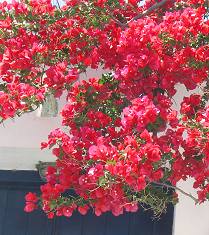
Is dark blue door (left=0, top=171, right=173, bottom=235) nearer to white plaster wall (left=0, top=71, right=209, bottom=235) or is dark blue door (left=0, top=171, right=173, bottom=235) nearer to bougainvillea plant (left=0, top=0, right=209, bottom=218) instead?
white plaster wall (left=0, top=71, right=209, bottom=235)

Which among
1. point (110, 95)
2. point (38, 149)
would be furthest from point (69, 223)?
point (110, 95)

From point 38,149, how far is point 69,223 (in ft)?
2.56

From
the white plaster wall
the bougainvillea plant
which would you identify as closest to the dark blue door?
the white plaster wall

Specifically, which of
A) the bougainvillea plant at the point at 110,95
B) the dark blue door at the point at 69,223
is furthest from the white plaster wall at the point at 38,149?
the bougainvillea plant at the point at 110,95

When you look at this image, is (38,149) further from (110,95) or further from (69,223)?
(110,95)

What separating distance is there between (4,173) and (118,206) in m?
2.12

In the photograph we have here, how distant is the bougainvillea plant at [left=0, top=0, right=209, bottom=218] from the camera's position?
3096 mm

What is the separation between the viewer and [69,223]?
5.06m

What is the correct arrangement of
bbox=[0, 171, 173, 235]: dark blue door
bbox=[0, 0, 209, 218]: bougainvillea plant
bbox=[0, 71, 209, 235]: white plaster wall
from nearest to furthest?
bbox=[0, 0, 209, 218]: bougainvillea plant, bbox=[0, 71, 209, 235]: white plaster wall, bbox=[0, 171, 173, 235]: dark blue door

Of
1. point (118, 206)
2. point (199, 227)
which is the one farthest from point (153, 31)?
point (199, 227)

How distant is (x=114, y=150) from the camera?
2.98m

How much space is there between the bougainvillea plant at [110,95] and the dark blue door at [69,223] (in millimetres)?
1280

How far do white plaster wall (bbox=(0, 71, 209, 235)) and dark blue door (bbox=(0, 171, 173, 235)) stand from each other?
1.05 ft

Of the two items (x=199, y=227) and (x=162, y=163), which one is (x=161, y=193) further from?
(x=199, y=227)
